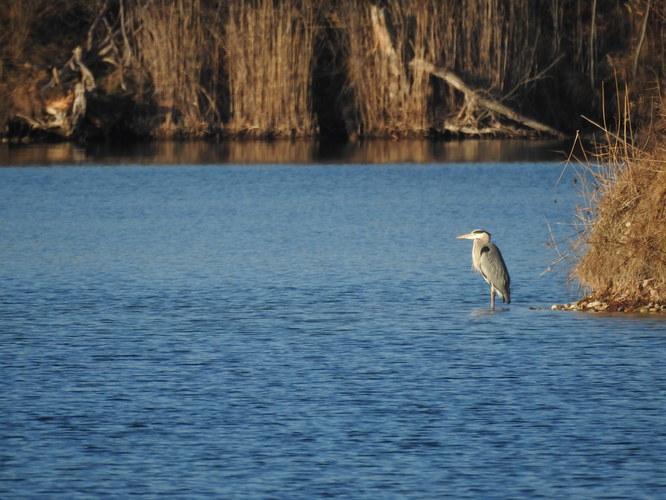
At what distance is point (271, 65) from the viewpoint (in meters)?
32.5

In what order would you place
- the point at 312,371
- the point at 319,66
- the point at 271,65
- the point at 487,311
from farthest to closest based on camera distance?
1. the point at 319,66
2. the point at 271,65
3. the point at 487,311
4. the point at 312,371

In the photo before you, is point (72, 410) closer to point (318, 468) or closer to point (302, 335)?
point (318, 468)

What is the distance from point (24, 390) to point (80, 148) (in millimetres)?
24768

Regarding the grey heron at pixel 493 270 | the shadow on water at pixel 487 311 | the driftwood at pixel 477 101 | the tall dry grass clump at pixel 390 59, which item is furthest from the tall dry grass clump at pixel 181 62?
the shadow on water at pixel 487 311

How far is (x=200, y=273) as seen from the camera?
46.1ft

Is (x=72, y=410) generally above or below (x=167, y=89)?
below

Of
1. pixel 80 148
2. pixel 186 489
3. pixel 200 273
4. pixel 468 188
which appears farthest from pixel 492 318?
pixel 80 148

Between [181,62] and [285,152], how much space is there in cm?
469

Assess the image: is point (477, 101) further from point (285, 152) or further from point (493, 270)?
point (493, 270)

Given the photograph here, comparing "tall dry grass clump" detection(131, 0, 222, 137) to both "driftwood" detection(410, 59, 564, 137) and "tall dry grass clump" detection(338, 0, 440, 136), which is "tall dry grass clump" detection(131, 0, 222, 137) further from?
"driftwood" detection(410, 59, 564, 137)

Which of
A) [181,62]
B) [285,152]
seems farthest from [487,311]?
[181,62]

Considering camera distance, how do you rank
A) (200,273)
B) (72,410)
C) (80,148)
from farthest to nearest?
(80,148), (200,273), (72,410)

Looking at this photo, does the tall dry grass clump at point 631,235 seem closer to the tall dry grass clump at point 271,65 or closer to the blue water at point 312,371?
the blue water at point 312,371

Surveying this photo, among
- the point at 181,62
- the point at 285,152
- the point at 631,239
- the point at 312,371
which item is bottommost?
the point at 312,371
